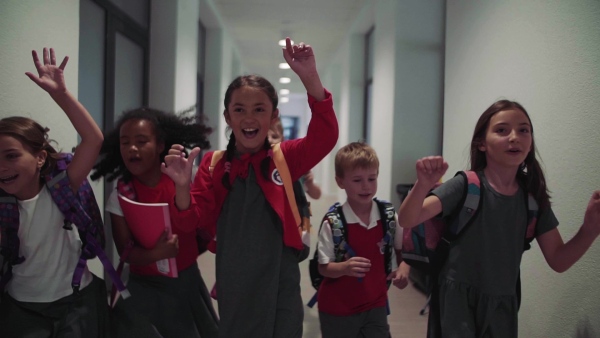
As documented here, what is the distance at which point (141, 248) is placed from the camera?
1.82m

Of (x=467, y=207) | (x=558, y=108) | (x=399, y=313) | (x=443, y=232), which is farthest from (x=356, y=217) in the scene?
(x=399, y=313)

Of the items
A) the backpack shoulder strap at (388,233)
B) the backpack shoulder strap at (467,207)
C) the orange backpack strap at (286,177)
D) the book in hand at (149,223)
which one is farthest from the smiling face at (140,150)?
the backpack shoulder strap at (467,207)

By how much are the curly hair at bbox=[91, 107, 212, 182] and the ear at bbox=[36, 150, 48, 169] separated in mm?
358

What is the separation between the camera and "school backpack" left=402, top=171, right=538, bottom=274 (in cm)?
163

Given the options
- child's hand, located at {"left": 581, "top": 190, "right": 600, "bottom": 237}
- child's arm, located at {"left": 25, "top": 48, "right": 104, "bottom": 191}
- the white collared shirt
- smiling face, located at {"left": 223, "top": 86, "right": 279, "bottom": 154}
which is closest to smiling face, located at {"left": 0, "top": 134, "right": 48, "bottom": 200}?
child's arm, located at {"left": 25, "top": 48, "right": 104, "bottom": 191}

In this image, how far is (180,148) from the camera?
1588 mm

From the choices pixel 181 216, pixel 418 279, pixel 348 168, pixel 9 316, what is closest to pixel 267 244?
pixel 181 216

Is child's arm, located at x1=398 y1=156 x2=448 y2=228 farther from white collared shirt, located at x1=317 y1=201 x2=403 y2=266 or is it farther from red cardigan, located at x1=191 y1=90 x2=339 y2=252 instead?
white collared shirt, located at x1=317 y1=201 x2=403 y2=266

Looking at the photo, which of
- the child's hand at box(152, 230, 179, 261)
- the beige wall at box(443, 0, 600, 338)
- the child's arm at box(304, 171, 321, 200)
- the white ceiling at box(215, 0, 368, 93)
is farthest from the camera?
the white ceiling at box(215, 0, 368, 93)

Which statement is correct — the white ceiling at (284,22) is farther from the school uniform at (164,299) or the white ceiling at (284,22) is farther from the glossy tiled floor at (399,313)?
the school uniform at (164,299)

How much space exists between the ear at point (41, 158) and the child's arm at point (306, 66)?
987mm

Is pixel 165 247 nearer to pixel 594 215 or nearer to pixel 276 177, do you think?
pixel 276 177

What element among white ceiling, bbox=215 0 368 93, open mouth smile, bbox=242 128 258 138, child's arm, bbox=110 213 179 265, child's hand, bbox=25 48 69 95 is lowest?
child's arm, bbox=110 213 179 265

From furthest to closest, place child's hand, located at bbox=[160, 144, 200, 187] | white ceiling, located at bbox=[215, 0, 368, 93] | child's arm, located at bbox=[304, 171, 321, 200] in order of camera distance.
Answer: white ceiling, located at bbox=[215, 0, 368, 93] → child's arm, located at bbox=[304, 171, 321, 200] → child's hand, located at bbox=[160, 144, 200, 187]
